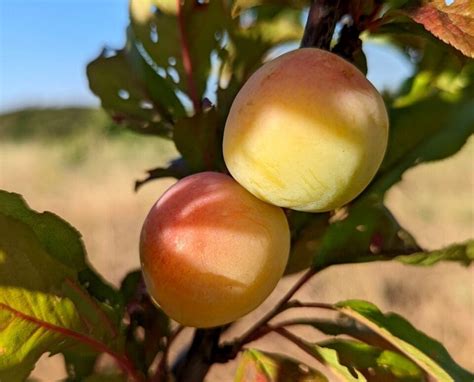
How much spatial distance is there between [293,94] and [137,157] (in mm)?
4495

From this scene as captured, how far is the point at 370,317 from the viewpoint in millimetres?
512

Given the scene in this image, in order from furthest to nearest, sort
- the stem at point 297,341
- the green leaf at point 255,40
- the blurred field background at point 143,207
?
1. the blurred field background at point 143,207
2. the green leaf at point 255,40
3. the stem at point 297,341

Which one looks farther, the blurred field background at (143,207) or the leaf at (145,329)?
the blurred field background at (143,207)

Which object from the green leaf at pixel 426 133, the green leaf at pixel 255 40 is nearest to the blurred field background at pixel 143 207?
the green leaf at pixel 426 133

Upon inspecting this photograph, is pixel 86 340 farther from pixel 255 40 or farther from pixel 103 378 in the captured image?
pixel 255 40

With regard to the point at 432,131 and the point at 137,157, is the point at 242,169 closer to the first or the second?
the point at 432,131

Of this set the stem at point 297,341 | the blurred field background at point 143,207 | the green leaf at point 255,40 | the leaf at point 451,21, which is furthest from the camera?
the blurred field background at point 143,207

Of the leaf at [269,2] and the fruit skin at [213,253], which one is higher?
the leaf at [269,2]

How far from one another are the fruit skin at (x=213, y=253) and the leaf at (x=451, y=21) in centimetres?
15

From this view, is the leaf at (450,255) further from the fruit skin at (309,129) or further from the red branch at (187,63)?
the red branch at (187,63)

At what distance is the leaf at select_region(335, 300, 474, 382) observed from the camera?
18.9 inches

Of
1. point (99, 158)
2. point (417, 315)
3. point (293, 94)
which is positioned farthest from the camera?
point (99, 158)

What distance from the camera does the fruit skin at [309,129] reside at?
0.41 m

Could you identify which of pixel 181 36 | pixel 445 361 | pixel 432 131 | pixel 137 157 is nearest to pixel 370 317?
pixel 445 361
